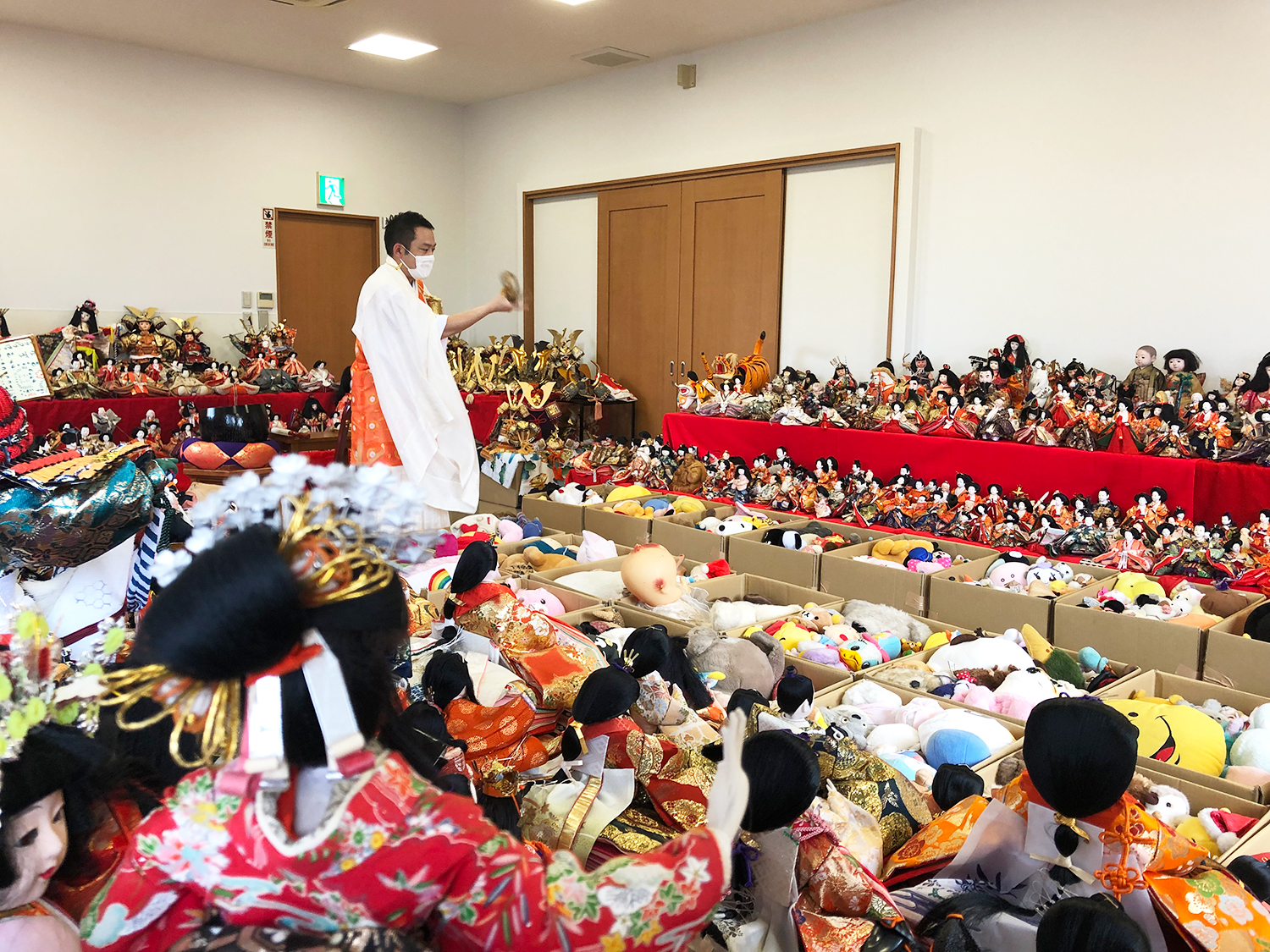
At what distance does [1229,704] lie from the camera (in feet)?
6.89

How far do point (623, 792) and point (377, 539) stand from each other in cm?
68


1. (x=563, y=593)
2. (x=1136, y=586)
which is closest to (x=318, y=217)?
(x=563, y=593)

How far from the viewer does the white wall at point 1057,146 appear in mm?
4000

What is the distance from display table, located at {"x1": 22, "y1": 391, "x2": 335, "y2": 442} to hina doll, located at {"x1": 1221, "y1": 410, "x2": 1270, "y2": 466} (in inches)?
192

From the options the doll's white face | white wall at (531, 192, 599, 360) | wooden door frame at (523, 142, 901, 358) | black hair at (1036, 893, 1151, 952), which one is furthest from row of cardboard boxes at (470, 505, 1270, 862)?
white wall at (531, 192, 599, 360)

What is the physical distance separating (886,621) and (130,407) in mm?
4346

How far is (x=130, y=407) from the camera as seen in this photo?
205 inches

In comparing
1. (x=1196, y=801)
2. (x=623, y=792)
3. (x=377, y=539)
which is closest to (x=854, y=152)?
(x=1196, y=801)

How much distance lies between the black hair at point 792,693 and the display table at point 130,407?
428 centimetres

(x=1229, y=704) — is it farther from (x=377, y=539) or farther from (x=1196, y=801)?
(x=377, y=539)

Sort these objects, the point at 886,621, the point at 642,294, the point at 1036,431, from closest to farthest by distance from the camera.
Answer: the point at 886,621 < the point at 1036,431 < the point at 642,294

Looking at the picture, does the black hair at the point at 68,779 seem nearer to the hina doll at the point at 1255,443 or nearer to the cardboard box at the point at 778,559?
the cardboard box at the point at 778,559

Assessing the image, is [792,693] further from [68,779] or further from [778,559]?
[778,559]

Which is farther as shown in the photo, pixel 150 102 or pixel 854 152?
pixel 150 102
